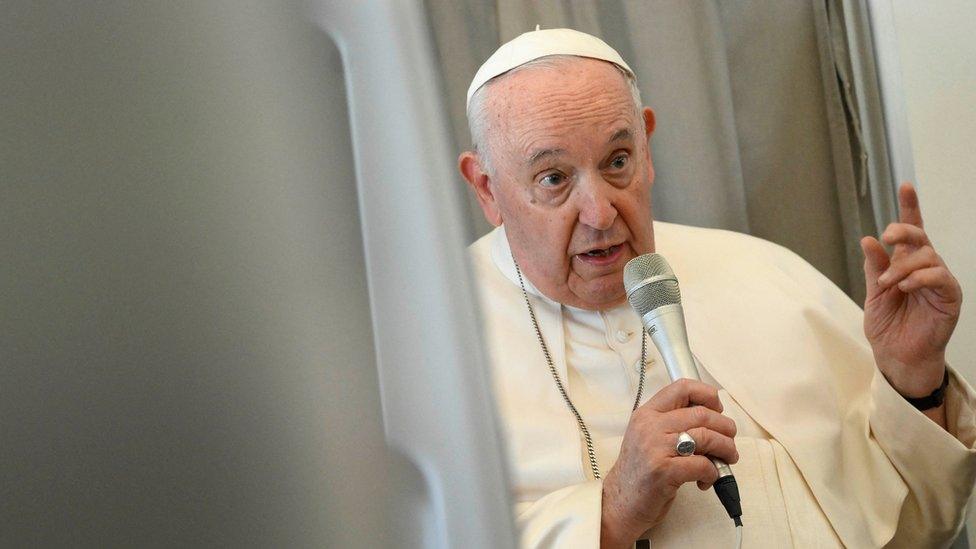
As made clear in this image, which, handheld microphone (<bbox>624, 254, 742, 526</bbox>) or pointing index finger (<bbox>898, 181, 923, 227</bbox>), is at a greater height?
pointing index finger (<bbox>898, 181, 923, 227</bbox>)

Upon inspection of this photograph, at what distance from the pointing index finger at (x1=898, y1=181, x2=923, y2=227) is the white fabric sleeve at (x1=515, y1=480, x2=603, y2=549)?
2.48 feet

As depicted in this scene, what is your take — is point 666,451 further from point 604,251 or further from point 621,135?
point 621,135

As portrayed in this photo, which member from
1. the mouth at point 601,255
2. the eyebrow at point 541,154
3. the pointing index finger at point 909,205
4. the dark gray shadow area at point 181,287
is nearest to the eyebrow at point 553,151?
the eyebrow at point 541,154

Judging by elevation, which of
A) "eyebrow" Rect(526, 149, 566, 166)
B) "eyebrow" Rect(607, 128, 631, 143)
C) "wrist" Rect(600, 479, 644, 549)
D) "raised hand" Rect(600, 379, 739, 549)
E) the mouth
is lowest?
"wrist" Rect(600, 479, 644, 549)

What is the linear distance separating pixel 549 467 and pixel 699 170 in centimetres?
127

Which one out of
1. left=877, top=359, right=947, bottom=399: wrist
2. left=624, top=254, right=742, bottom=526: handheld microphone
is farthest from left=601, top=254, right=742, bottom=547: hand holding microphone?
left=877, top=359, right=947, bottom=399: wrist

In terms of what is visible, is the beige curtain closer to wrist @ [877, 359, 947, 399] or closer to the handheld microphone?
wrist @ [877, 359, 947, 399]

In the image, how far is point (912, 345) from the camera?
2.01 meters

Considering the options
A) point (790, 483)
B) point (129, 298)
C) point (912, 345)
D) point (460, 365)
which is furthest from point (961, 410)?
point (129, 298)

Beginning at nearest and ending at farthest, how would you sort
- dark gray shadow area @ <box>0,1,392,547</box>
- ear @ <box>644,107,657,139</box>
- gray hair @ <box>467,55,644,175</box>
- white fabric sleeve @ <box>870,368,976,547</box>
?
dark gray shadow area @ <box>0,1,392,547</box> → white fabric sleeve @ <box>870,368,976,547</box> → gray hair @ <box>467,55,644,175</box> → ear @ <box>644,107,657,139</box>

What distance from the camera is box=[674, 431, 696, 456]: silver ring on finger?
1746 millimetres

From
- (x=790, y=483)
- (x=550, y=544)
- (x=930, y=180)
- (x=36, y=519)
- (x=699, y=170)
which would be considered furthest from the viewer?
(x=699, y=170)

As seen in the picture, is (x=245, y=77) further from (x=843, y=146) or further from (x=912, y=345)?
(x=843, y=146)

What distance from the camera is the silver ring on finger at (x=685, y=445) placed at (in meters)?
1.75
